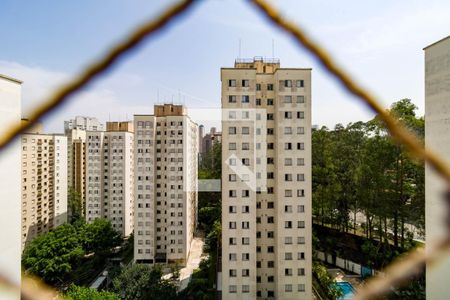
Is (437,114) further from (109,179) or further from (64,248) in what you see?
(109,179)

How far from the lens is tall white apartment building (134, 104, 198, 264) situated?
11602 mm

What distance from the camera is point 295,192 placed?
6.93m

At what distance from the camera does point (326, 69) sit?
0.86 ft

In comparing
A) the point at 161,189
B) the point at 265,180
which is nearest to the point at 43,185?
the point at 161,189

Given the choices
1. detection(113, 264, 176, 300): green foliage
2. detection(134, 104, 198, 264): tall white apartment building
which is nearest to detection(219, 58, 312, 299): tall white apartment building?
detection(113, 264, 176, 300): green foliage

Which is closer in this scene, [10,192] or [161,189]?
[10,192]

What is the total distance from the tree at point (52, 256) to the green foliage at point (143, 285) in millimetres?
3232

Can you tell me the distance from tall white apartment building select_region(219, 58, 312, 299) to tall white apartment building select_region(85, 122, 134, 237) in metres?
9.42

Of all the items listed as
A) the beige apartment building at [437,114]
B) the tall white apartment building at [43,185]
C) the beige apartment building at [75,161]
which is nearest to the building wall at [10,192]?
the beige apartment building at [437,114]

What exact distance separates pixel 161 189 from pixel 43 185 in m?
6.24

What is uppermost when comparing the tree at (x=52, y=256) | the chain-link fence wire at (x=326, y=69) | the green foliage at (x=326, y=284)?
the chain-link fence wire at (x=326, y=69)

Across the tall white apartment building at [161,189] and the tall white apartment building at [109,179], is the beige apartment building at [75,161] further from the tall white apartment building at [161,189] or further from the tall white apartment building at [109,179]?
the tall white apartment building at [161,189]

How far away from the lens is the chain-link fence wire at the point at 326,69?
23 centimetres

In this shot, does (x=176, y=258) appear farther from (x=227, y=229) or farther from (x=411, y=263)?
(x=411, y=263)
